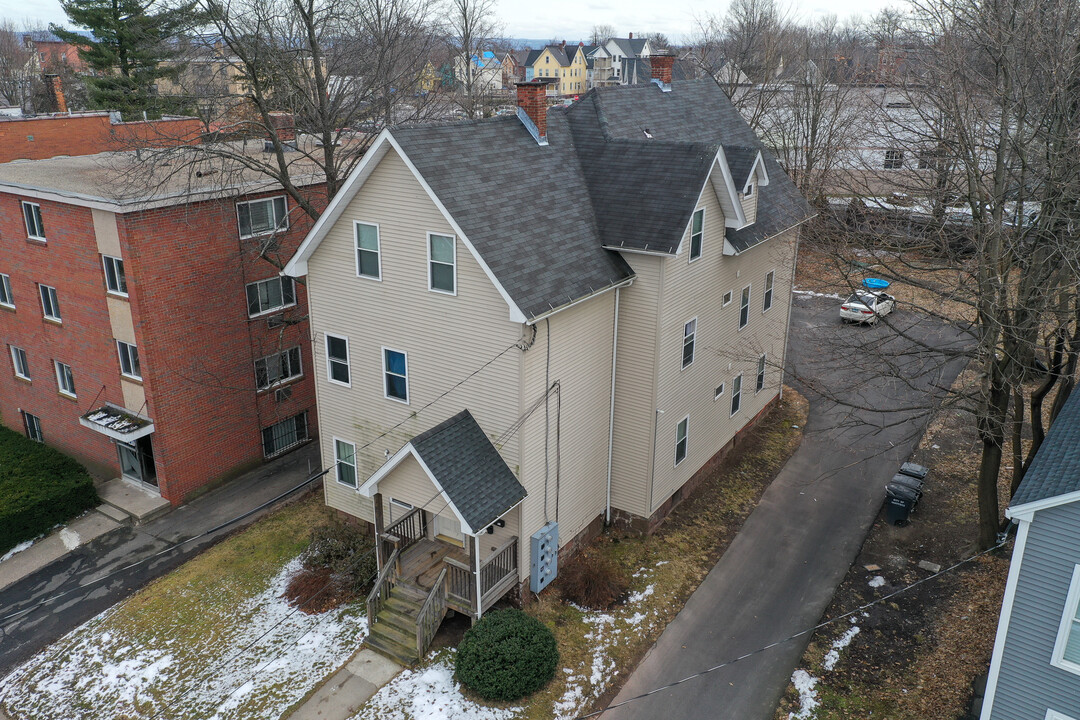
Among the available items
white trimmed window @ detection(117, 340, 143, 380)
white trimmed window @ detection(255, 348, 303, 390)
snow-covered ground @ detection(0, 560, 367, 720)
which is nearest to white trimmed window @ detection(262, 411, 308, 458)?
white trimmed window @ detection(255, 348, 303, 390)

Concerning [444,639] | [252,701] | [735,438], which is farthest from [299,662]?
[735,438]

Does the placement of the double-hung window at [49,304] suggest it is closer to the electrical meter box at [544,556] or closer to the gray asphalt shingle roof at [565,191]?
the gray asphalt shingle roof at [565,191]

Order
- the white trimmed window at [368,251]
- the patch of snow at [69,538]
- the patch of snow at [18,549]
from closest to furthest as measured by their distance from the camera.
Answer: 1. the white trimmed window at [368,251]
2. the patch of snow at [18,549]
3. the patch of snow at [69,538]

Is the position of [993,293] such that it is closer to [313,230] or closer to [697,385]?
[697,385]

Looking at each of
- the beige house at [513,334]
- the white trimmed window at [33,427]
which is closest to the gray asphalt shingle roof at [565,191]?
the beige house at [513,334]

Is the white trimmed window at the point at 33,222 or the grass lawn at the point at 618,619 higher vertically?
the white trimmed window at the point at 33,222

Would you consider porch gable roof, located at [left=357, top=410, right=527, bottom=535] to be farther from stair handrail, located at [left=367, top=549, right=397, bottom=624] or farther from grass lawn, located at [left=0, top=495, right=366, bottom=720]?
grass lawn, located at [left=0, top=495, right=366, bottom=720]

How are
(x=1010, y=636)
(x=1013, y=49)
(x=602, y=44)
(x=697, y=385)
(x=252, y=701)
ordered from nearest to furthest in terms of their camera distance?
(x=1010, y=636), (x=252, y=701), (x=1013, y=49), (x=697, y=385), (x=602, y=44)

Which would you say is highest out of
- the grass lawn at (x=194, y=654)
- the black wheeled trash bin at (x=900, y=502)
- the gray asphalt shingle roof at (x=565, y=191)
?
the gray asphalt shingle roof at (x=565, y=191)
